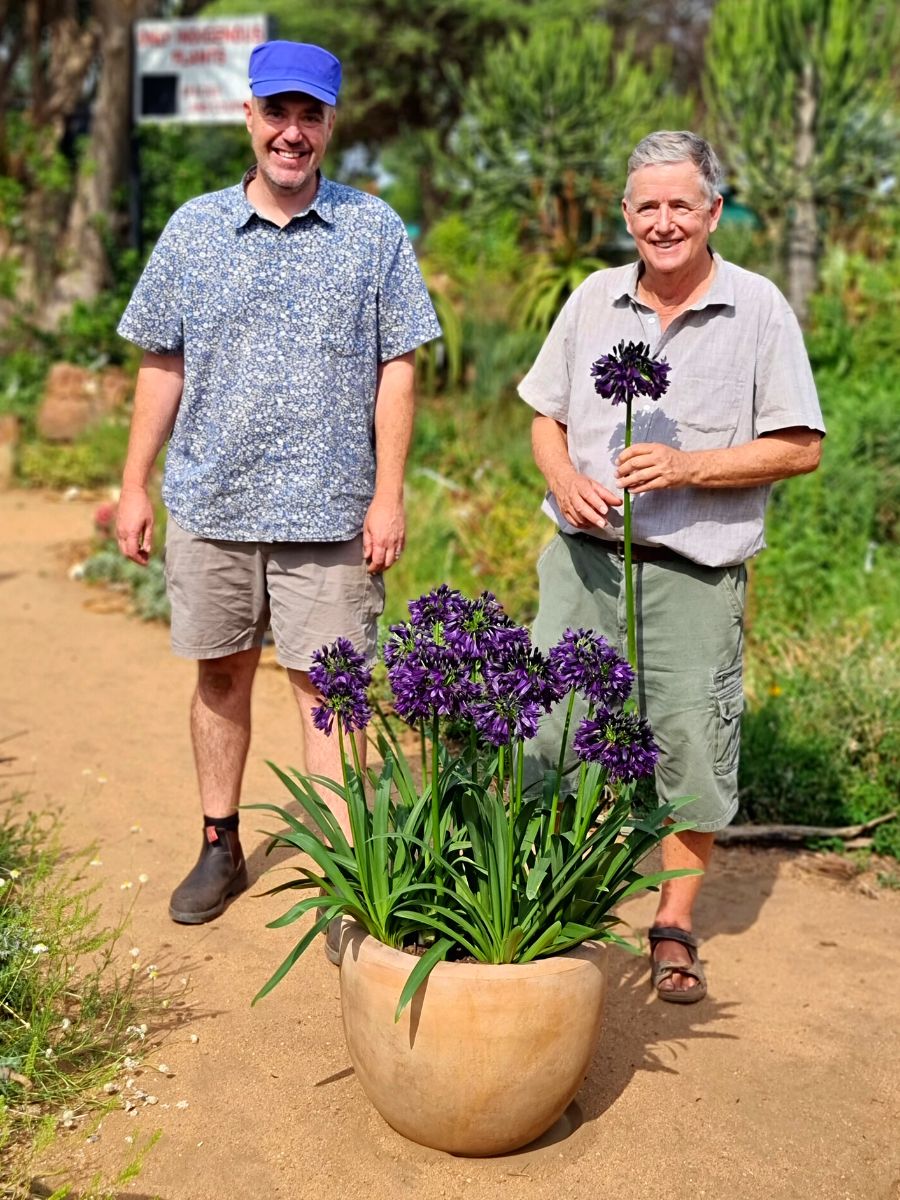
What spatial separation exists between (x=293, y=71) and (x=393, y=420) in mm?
849

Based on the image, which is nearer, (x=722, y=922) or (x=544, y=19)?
(x=722, y=922)

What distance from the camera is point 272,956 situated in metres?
3.62

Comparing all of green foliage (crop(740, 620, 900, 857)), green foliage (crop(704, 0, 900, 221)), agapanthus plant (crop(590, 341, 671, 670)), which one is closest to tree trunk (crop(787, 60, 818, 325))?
green foliage (crop(704, 0, 900, 221))

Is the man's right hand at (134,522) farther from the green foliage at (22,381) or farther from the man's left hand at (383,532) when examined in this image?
the green foliage at (22,381)

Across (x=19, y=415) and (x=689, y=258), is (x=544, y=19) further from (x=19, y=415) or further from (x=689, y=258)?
(x=689, y=258)

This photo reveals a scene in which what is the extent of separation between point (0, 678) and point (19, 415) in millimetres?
5701

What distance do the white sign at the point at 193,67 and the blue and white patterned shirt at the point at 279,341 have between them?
867cm

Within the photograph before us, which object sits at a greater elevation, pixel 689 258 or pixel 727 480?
pixel 689 258

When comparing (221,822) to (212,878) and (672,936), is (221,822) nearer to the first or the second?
(212,878)

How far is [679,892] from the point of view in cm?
362

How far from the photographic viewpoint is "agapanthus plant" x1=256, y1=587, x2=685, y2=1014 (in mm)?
2580

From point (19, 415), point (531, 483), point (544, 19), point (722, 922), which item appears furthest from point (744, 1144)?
point (544, 19)

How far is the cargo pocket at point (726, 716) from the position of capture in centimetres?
340

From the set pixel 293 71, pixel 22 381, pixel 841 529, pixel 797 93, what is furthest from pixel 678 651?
pixel 22 381
